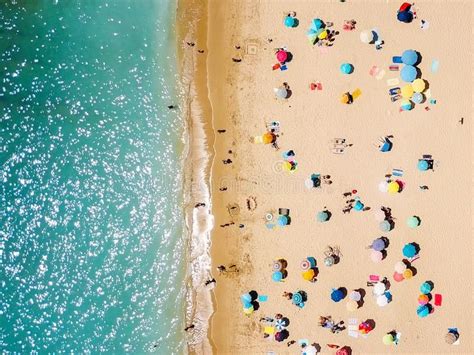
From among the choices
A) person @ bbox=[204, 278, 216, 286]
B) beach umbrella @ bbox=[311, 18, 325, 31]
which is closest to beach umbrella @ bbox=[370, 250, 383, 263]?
person @ bbox=[204, 278, 216, 286]

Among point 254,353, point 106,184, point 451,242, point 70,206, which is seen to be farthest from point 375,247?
point 70,206

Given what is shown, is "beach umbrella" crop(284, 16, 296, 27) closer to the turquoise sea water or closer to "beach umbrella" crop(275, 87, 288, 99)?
"beach umbrella" crop(275, 87, 288, 99)

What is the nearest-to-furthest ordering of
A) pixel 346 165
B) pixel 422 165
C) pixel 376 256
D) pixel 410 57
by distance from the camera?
pixel 410 57 → pixel 422 165 → pixel 376 256 → pixel 346 165

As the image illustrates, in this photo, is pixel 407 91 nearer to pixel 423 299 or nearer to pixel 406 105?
pixel 406 105

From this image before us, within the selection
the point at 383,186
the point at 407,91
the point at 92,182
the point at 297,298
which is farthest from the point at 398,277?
the point at 92,182

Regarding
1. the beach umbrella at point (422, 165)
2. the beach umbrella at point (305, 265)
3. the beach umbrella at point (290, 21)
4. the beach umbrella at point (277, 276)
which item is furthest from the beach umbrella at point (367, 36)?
the beach umbrella at point (277, 276)
